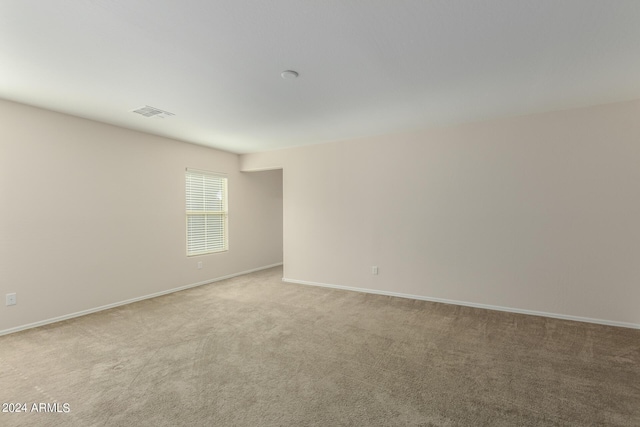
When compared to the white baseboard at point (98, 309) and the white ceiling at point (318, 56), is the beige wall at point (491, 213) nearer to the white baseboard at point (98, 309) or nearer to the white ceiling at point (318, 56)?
the white ceiling at point (318, 56)

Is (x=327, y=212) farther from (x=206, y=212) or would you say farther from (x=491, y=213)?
(x=491, y=213)

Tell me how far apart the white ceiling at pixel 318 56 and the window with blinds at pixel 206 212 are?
5.72ft

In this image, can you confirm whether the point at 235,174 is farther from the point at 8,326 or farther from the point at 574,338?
the point at 574,338

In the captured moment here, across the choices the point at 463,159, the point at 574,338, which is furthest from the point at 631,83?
the point at 574,338

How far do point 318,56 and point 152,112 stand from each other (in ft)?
7.46

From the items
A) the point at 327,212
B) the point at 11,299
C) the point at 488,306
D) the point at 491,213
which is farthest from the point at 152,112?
the point at 488,306

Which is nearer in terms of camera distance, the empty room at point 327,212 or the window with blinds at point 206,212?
the empty room at point 327,212

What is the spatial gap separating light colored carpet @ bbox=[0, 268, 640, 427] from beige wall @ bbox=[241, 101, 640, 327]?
0.42m

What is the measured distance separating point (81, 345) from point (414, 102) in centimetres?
413

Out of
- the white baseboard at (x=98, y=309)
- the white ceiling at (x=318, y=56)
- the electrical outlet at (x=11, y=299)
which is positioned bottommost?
the white baseboard at (x=98, y=309)

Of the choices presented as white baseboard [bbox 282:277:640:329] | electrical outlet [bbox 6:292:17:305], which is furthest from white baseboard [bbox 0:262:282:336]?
white baseboard [bbox 282:277:640:329]

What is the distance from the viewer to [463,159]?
4.01 metres

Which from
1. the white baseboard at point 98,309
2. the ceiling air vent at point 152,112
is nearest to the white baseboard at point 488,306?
the white baseboard at point 98,309

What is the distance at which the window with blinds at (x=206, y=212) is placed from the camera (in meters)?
5.12
